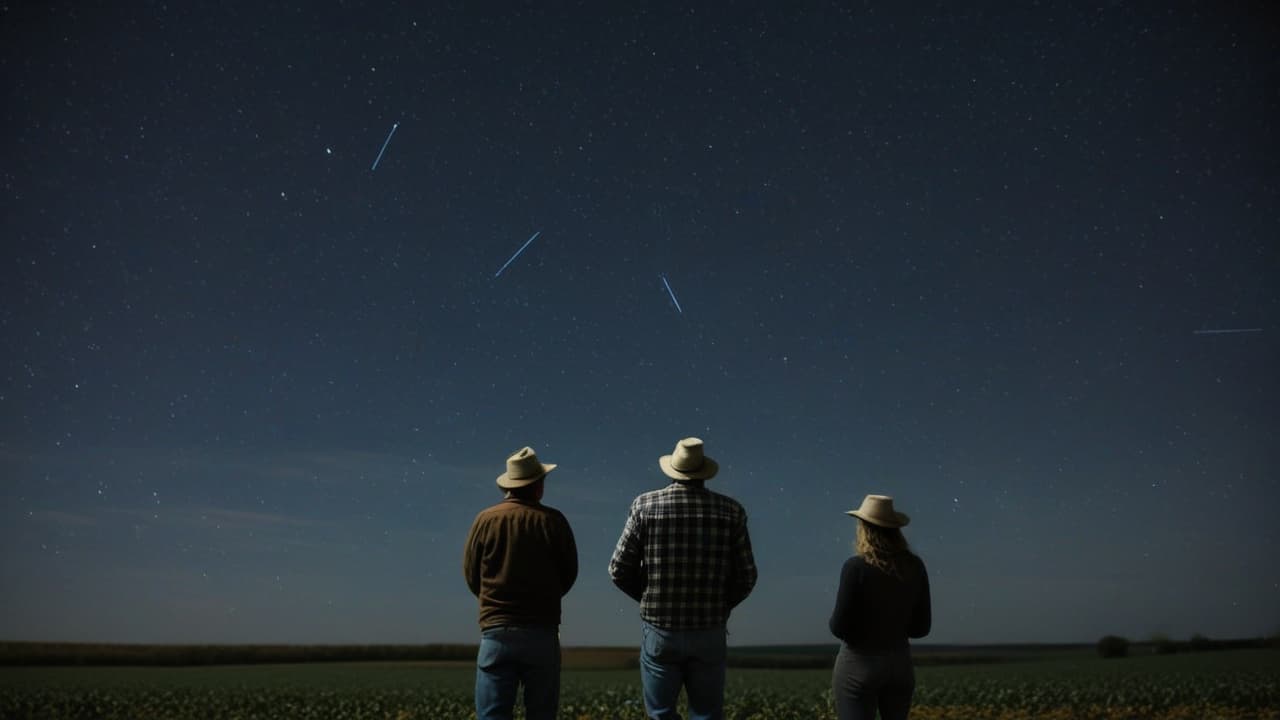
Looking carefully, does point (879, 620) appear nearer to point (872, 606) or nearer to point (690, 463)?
point (872, 606)

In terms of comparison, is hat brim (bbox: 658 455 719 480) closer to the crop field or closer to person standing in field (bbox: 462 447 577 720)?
person standing in field (bbox: 462 447 577 720)

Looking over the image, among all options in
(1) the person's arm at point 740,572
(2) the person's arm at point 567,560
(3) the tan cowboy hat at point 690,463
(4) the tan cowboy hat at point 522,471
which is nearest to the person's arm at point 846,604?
(1) the person's arm at point 740,572

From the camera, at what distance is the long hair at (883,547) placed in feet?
16.7

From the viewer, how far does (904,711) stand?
17.0 ft

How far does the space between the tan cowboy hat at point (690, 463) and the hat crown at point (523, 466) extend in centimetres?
83

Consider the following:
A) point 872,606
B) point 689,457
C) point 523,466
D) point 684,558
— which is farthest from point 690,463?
point 872,606

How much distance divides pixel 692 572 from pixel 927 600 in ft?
4.34

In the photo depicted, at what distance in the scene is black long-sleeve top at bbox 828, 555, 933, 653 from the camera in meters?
5.01

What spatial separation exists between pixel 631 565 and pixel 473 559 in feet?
3.18

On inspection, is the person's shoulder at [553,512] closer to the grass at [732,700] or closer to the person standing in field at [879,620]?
the person standing in field at [879,620]

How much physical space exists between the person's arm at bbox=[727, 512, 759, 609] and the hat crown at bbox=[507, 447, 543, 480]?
134 centimetres

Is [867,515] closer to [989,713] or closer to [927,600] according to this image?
[927,600]

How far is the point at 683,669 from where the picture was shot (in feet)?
17.7

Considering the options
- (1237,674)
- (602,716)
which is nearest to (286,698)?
(602,716)
